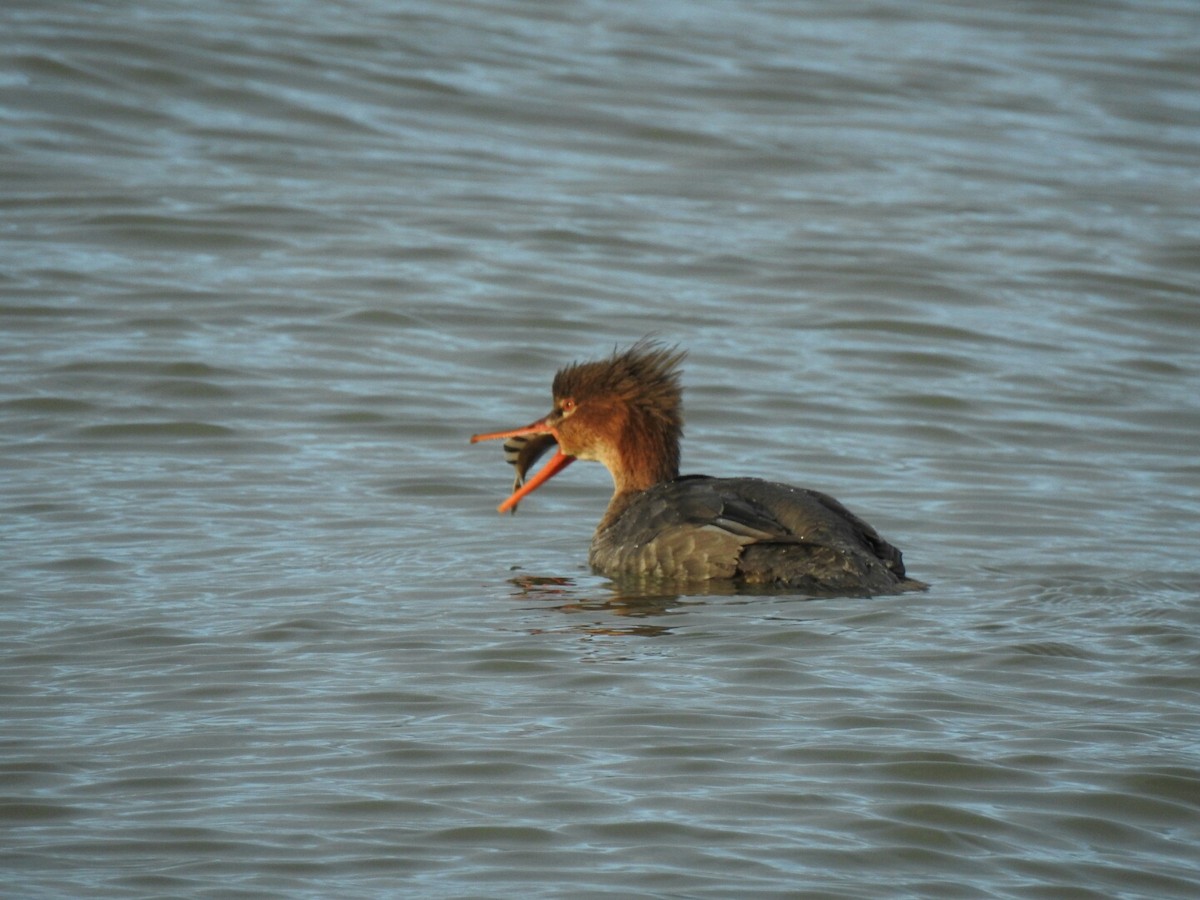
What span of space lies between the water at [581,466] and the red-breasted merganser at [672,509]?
191 millimetres

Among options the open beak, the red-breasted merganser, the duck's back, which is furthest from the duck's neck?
the duck's back

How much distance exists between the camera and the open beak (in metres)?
8.34

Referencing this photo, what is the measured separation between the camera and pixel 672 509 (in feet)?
24.7

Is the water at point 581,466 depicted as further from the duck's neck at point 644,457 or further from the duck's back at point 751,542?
the duck's neck at point 644,457

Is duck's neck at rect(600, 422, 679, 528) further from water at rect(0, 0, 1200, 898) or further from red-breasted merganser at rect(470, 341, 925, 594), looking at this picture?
water at rect(0, 0, 1200, 898)

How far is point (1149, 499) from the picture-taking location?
29.0ft

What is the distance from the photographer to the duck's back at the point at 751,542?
7047 millimetres

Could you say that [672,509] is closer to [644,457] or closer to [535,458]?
[644,457]

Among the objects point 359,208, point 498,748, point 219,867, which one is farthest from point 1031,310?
point 219,867

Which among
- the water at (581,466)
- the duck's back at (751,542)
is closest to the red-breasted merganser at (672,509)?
the duck's back at (751,542)

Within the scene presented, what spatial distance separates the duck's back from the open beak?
2.66 feet

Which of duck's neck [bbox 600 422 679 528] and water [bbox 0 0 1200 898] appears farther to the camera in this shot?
duck's neck [bbox 600 422 679 528]

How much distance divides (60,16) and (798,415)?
904 centimetres

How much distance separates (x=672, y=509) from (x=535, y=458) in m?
1.39
